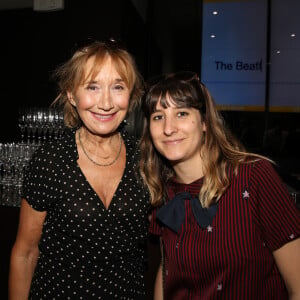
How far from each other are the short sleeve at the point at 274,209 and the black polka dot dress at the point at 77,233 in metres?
0.49

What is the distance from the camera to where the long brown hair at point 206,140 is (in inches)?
53.1

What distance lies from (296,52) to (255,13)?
23.5 inches

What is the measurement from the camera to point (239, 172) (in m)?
1.33

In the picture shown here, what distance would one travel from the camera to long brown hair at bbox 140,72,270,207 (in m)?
1.35

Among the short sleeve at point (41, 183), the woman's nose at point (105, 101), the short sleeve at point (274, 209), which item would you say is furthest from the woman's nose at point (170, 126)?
the short sleeve at point (41, 183)

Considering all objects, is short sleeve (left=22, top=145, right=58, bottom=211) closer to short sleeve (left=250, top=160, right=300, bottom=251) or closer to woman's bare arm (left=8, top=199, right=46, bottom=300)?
woman's bare arm (left=8, top=199, right=46, bottom=300)

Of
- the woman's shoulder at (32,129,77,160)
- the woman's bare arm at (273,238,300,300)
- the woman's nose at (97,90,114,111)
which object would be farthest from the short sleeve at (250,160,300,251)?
the woman's shoulder at (32,129,77,160)

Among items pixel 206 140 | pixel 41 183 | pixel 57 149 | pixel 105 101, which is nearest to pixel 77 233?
pixel 41 183

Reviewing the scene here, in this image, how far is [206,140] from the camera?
1.44 m

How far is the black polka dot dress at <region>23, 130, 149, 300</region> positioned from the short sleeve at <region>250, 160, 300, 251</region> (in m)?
0.49

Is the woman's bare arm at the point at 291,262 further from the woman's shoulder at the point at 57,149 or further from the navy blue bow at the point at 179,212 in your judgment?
the woman's shoulder at the point at 57,149

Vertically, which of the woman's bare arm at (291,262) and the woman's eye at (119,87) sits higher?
the woman's eye at (119,87)

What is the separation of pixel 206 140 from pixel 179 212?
1.06 ft

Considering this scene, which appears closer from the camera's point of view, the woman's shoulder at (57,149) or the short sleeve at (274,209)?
the short sleeve at (274,209)
